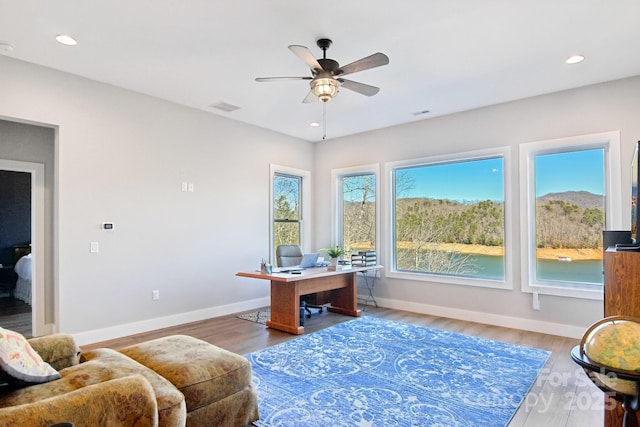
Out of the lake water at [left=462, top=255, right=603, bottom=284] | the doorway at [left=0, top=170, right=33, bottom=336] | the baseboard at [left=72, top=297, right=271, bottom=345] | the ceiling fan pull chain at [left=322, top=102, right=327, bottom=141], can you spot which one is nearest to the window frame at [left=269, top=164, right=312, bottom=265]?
the ceiling fan pull chain at [left=322, top=102, right=327, bottom=141]

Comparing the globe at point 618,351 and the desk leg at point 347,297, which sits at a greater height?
the globe at point 618,351

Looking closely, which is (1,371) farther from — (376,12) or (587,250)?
(587,250)

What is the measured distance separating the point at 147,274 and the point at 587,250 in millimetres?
5340

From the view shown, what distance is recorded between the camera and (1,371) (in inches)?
64.0

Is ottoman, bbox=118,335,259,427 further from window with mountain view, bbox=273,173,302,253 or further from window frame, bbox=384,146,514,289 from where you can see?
window with mountain view, bbox=273,173,302,253

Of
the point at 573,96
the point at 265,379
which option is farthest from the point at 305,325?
the point at 573,96

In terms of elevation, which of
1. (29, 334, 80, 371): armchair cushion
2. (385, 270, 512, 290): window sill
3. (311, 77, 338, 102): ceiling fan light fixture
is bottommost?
(385, 270, 512, 290): window sill

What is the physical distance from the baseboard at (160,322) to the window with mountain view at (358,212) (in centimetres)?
Result: 187

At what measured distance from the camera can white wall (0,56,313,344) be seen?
3.96m

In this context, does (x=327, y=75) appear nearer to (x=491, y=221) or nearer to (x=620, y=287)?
(x=620, y=287)

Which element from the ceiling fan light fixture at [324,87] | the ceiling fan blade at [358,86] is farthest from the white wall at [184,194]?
the ceiling fan light fixture at [324,87]

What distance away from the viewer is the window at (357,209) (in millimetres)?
6320

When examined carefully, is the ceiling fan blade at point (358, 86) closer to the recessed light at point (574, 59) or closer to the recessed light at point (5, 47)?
the recessed light at point (574, 59)

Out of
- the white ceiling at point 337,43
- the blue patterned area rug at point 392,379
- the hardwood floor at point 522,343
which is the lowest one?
the hardwood floor at point 522,343
